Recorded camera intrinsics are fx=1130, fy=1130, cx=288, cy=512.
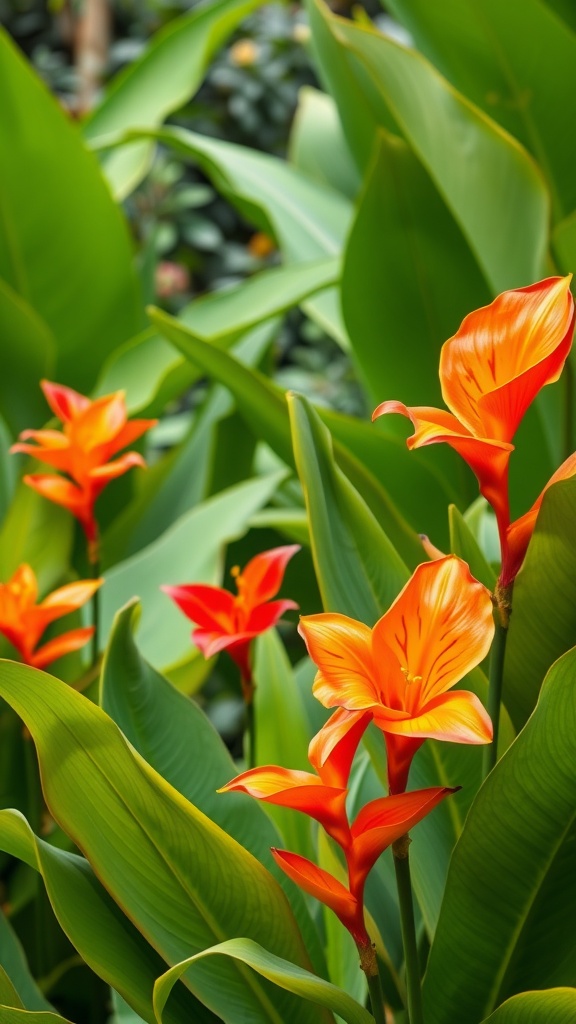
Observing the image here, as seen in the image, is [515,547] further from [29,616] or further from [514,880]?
[29,616]

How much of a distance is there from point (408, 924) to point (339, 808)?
6 centimetres

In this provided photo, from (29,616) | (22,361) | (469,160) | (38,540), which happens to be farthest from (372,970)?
(22,361)

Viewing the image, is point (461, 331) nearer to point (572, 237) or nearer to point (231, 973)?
point (231, 973)

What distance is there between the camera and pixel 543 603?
0.48 m

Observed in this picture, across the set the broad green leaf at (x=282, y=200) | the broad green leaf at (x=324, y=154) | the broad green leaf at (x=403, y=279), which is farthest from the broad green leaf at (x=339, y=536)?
the broad green leaf at (x=324, y=154)

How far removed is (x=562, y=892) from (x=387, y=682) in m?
0.14

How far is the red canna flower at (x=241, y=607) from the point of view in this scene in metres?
0.53

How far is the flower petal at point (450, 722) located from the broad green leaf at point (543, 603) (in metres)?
0.11

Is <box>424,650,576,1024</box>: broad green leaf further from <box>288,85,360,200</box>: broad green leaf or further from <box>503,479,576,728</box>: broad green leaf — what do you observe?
<box>288,85,360,200</box>: broad green leaf

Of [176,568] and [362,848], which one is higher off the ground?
[362,848]

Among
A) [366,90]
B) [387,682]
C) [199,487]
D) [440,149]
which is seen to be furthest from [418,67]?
[387,682]

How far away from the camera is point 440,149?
888 mm

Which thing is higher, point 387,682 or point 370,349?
point 387,682

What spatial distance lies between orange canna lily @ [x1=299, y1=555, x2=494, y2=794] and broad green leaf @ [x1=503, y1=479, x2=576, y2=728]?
8 centimetres
